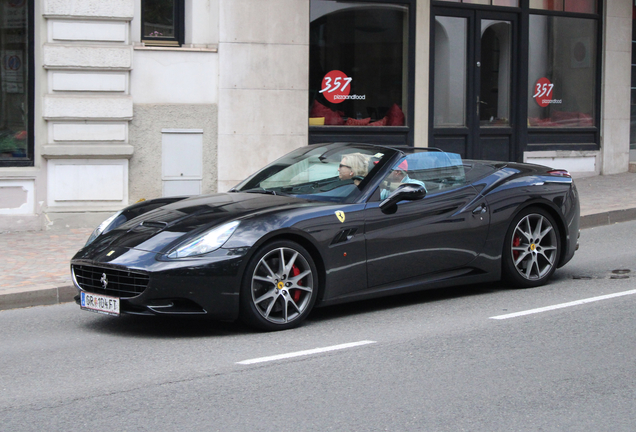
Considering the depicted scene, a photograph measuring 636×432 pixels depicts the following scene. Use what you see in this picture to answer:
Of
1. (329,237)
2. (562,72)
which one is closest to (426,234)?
(329,237)

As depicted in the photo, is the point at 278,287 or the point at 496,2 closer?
the point at 278,287

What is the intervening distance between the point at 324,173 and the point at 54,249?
14.5 ft

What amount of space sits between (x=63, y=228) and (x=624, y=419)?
911 cm

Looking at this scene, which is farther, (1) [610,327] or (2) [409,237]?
(2) [409,237]

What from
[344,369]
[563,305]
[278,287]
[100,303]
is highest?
[278,287]

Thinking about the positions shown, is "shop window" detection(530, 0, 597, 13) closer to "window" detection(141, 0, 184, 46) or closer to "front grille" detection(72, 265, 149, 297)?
"window" detection(141, 0, 184, 46)

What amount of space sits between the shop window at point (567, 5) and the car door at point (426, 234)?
1029cm

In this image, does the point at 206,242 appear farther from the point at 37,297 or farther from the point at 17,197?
the point at 17,197

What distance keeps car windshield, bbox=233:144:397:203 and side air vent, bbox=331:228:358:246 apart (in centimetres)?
Answer: 32

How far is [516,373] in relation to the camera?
17.0 ft

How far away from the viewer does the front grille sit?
592 cm

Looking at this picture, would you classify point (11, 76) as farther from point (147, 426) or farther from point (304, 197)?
point (147, 426)

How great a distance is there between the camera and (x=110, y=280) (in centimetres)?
610

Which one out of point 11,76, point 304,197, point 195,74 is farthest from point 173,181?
point 304,197
